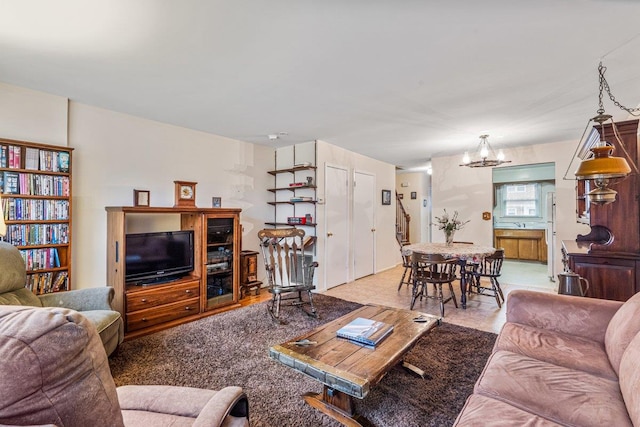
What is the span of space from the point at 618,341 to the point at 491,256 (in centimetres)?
243

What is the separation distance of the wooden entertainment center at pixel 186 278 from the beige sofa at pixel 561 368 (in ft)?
9.90

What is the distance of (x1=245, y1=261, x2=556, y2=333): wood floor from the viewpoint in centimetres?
344

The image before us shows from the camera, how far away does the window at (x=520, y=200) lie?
7.52 metres

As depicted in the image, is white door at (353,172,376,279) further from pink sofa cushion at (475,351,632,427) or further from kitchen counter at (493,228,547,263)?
pink sofa cushion at (475,351,632,427)

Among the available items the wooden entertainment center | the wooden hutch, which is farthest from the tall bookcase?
the wooden hutch

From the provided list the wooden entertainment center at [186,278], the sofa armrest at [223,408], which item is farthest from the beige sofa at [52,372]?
the wooden entertainment center at [186,278]

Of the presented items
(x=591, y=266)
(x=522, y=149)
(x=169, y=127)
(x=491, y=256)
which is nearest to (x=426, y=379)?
(x=591, y=266)

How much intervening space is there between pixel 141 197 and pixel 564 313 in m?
4.05

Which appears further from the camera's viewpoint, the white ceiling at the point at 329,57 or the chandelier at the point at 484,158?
the chandelier at the point at 484,158

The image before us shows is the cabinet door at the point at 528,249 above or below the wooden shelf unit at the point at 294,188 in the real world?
below

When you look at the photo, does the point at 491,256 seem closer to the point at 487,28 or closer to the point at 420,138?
the point at 420,138

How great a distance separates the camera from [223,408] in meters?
1.04

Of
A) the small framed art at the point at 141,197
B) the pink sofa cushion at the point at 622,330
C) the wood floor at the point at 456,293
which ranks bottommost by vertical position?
the wood floor at the point at 456,293

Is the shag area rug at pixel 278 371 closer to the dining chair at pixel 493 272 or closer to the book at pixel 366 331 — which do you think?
the book at pixel 366 331
